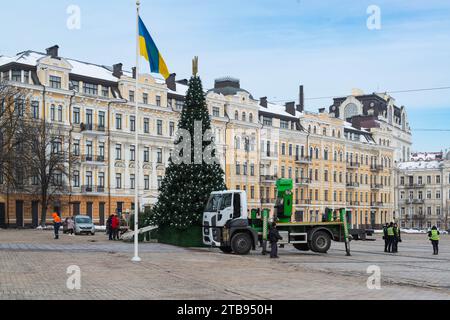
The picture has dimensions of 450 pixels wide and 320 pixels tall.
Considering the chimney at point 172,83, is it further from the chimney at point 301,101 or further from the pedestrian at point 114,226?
the pedestrian at point 114,226

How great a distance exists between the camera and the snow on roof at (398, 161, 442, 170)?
125250mm

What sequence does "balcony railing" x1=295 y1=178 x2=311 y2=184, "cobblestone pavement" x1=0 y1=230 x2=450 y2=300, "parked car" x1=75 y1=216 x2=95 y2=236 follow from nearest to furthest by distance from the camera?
"cobblestone pavement" x1=0 y1=230 x2=450 y2=300 → "parked car" x1=75 y1=216 x2=95 y2=236 → "balcony railing" x1=295 y1=178 x2=311 y2=184

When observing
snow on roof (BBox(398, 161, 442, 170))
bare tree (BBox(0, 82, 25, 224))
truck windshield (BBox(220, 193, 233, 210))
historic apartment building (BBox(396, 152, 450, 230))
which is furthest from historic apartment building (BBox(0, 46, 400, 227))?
truck windshield (BBox(220, 193, 233, 210))

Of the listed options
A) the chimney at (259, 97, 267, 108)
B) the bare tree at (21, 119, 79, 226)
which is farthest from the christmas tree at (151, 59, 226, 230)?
the chimney at (259, 97, 267, 108)

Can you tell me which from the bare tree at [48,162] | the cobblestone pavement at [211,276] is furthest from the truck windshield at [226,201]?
the bare tree at [48,162]

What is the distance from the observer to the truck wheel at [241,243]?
99.5ft

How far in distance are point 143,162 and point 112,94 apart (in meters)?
8.66

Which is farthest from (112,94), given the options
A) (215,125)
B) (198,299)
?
(198,299)

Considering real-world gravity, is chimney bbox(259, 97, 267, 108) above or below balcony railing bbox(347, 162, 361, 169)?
above

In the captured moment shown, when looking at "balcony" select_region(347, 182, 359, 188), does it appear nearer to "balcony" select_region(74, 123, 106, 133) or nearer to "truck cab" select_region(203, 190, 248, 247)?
"balcony" select_region(74, 123, 106, 133)

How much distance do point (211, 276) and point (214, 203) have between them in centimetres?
1235

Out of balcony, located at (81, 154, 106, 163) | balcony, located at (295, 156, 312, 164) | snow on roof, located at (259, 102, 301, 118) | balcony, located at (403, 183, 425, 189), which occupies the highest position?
snow on roof, located at (259, 102, 301, 118)

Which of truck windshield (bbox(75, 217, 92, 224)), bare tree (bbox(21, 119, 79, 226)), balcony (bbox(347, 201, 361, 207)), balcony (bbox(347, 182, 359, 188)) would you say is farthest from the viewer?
balcony (bbox(347, 201, 361, 207))

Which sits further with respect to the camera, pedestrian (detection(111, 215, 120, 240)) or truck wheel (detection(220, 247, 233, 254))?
pedestrian (detection(111, 215, 120, 240))
